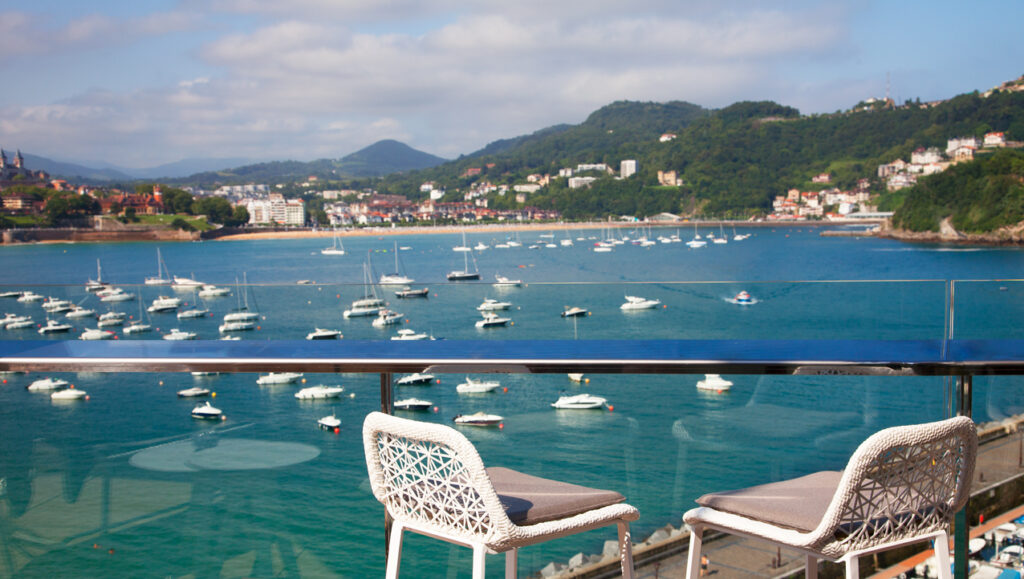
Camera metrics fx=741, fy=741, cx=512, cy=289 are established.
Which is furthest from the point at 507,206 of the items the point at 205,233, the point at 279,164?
the point at 279,164

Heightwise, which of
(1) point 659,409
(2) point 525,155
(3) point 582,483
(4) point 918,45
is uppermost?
(4) point 918,45

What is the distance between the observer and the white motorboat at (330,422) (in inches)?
71.9

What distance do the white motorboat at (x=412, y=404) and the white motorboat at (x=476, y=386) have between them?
0.08 metres

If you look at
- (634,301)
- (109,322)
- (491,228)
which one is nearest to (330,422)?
(634,301)

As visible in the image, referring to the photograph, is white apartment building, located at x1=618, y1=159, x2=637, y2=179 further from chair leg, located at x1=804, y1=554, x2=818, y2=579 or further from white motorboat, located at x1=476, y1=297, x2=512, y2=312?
chair leg, located at x1=804, y1=554, x2=818, y2=579

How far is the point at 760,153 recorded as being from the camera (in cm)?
8938

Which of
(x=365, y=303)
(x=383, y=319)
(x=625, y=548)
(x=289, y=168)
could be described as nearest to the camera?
(x=625, y=548)

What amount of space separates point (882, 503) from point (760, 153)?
310 ft

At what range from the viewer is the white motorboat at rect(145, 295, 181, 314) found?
5.56 m

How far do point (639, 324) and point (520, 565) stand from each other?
712 centimetres

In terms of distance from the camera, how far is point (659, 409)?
5.87 feet

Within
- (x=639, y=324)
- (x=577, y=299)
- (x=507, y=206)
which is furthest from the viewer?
(x=507, y=206)

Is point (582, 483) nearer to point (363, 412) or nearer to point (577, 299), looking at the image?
point (363, 412)

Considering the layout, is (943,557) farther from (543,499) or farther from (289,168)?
(289,168)
